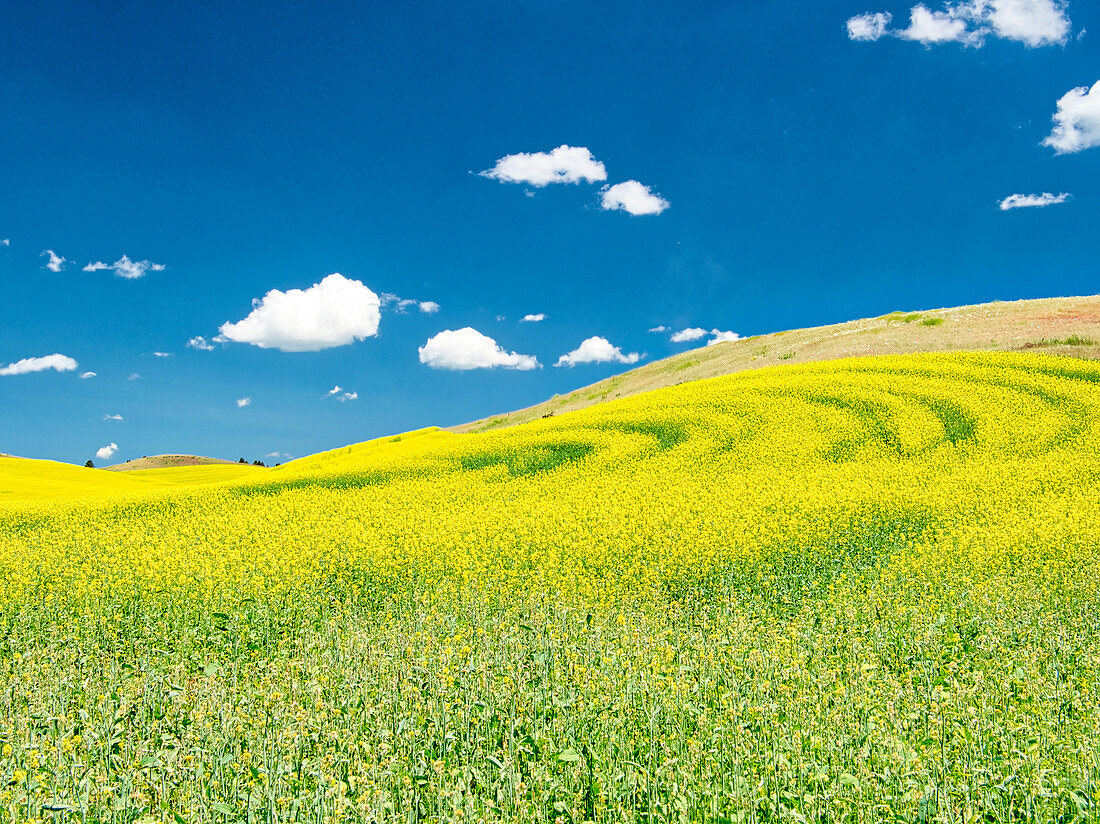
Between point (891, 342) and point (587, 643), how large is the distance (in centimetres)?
3898

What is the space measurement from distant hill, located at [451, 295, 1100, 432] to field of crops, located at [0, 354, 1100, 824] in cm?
1426

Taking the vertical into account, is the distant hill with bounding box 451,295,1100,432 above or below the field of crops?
above

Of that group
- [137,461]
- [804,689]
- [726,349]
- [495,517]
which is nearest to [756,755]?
[804,689]

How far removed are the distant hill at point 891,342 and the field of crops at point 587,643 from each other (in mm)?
14263

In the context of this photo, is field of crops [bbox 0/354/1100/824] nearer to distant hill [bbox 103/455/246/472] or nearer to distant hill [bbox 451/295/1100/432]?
distant hill [bbox 451/295/1100/432]

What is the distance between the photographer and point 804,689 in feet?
23.6

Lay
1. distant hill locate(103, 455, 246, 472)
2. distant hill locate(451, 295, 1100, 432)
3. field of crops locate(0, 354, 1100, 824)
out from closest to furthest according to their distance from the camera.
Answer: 1. field of crops locate(0, 354, 1100, 824)
2. distant hill locate(451, 295, 1100, 432)
3. distant hill locate(103, 455, 246, 472)

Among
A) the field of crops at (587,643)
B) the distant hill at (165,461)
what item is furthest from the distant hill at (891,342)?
the distant hill at (165,461)

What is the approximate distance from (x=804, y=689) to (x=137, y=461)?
94381 mm

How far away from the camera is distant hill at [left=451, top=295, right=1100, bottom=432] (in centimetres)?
3606

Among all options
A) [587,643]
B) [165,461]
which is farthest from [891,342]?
[165,461]

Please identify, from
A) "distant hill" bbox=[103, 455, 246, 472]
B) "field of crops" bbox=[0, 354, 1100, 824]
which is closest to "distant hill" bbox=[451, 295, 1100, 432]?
"field of crops" bbox=[0, 354, 1100, 824]

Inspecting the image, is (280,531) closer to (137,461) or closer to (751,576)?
(751,576)

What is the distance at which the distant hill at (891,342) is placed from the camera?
36.1 metres
